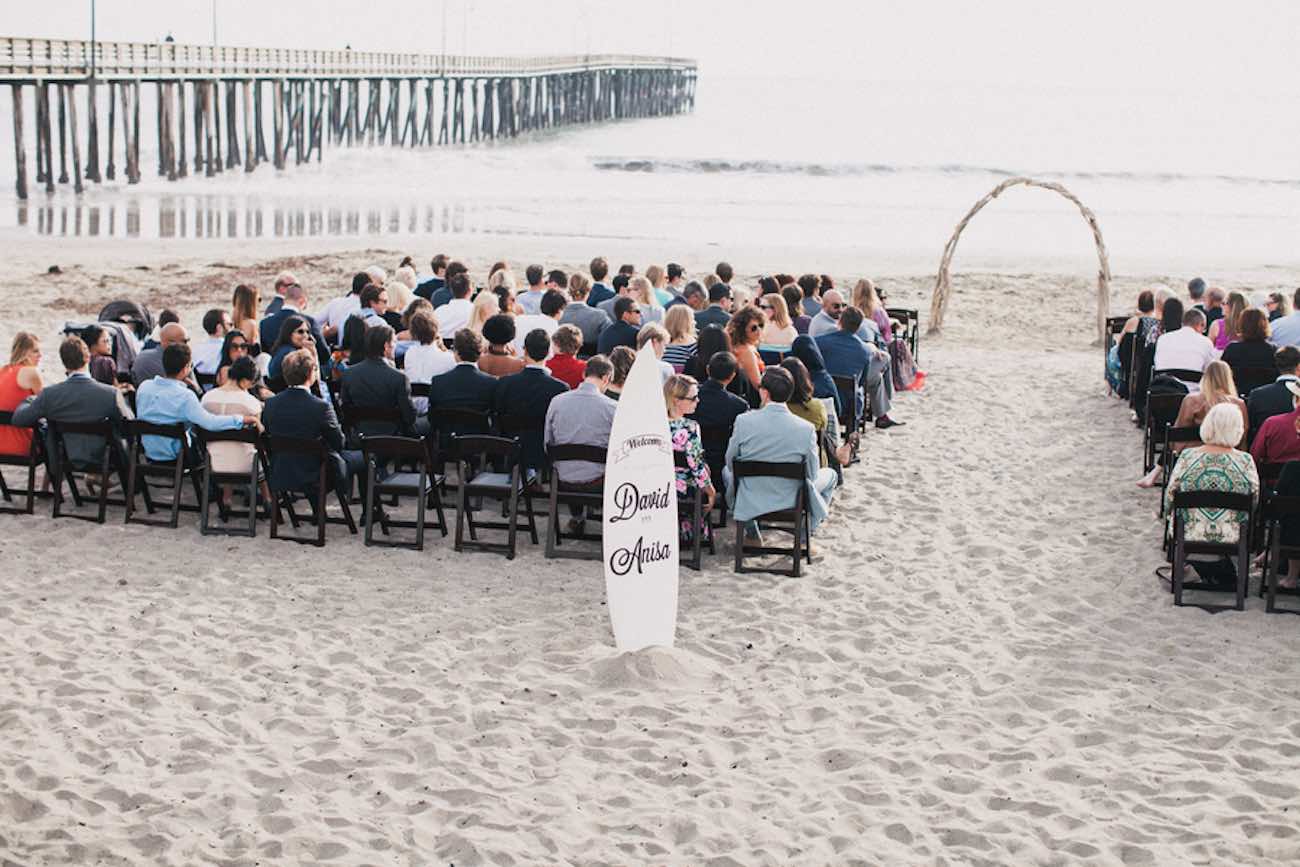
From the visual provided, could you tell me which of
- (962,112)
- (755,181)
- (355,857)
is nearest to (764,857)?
(355,857)

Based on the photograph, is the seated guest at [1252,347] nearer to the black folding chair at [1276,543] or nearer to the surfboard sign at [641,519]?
the black folding chair at [1276,543]

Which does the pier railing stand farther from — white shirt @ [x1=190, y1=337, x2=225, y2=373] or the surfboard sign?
the surfboard sign

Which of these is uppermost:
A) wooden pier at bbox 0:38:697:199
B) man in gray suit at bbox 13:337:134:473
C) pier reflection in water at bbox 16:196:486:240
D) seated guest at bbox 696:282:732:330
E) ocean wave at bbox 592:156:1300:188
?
wooden pier at bbox 0:38:697:199

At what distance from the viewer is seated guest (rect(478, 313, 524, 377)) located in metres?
9.64

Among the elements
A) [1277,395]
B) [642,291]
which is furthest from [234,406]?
[1277,395]

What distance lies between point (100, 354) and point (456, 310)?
303 cm

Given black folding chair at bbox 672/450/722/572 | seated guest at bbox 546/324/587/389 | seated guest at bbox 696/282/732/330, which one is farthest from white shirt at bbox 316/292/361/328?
black folding chair at bbox 672/450/722/572

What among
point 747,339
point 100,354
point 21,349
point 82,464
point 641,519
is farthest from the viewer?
point 747,339

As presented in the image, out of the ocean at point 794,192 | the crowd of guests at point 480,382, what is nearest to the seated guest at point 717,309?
the crowd of guests at point 480,382

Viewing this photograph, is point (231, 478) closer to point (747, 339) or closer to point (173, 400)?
point (173, 400)

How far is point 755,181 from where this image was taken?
50.7 metres

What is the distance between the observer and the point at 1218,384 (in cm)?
873

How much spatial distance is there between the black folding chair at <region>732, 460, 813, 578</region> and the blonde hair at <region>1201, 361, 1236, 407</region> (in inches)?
98.1

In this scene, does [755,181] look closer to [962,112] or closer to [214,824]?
[214,824]
